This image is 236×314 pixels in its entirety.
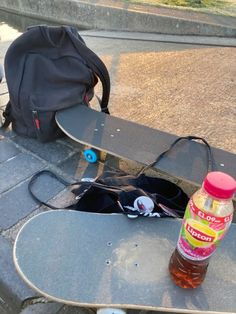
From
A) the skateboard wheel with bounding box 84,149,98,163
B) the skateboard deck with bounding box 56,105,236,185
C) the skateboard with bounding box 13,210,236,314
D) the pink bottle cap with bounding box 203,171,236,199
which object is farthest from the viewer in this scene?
the skateboard wheel with bounding box 84,149,98,163

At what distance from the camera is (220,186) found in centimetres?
94

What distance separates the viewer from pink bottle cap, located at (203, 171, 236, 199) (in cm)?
93

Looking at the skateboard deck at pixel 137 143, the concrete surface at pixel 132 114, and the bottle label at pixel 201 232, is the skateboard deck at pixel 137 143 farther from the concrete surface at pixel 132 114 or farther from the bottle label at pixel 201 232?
the bottle label at pixel 201 232

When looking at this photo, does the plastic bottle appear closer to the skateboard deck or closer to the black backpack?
the skateboard deck

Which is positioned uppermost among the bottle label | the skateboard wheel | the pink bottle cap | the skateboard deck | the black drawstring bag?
the pink bottle cap

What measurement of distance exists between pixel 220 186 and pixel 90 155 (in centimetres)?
120

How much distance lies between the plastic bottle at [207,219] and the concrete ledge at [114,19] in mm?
4503

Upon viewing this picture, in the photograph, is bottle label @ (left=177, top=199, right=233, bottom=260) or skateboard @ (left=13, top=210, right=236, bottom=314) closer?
bottle label @ (left=177, top=199, right=233, bottom=260)

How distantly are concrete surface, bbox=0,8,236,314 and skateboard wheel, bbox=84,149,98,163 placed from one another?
0.04 m

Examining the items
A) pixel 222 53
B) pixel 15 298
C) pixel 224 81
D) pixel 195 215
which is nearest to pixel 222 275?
pixel 195 215

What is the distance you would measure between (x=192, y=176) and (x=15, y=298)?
105cm

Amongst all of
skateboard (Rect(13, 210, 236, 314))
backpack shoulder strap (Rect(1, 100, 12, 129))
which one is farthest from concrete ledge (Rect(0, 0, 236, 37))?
skateboard (Rect(13, 210, 236, 314))

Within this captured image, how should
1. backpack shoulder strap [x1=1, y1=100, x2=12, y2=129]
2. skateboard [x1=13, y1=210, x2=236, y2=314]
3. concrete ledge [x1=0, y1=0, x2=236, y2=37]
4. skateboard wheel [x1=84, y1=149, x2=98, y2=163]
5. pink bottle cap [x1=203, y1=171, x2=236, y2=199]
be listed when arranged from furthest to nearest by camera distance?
1. concrete ledge [x1=0, y1=0, x2=236, y2=37]
2. backpack shoulder strap [x1=1, y1=100, x2=12, y2=129]
3. skateboard wheel [x1=84, y1=149, x2=98, y2=163]
4. skateboard [x1=13, y1=210, x2=236, y2=314]
5. pink bottle cap [x1=203, y1=171, x2=236, y2=199]

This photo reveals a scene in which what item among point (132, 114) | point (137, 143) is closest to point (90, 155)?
point (137, 143)
